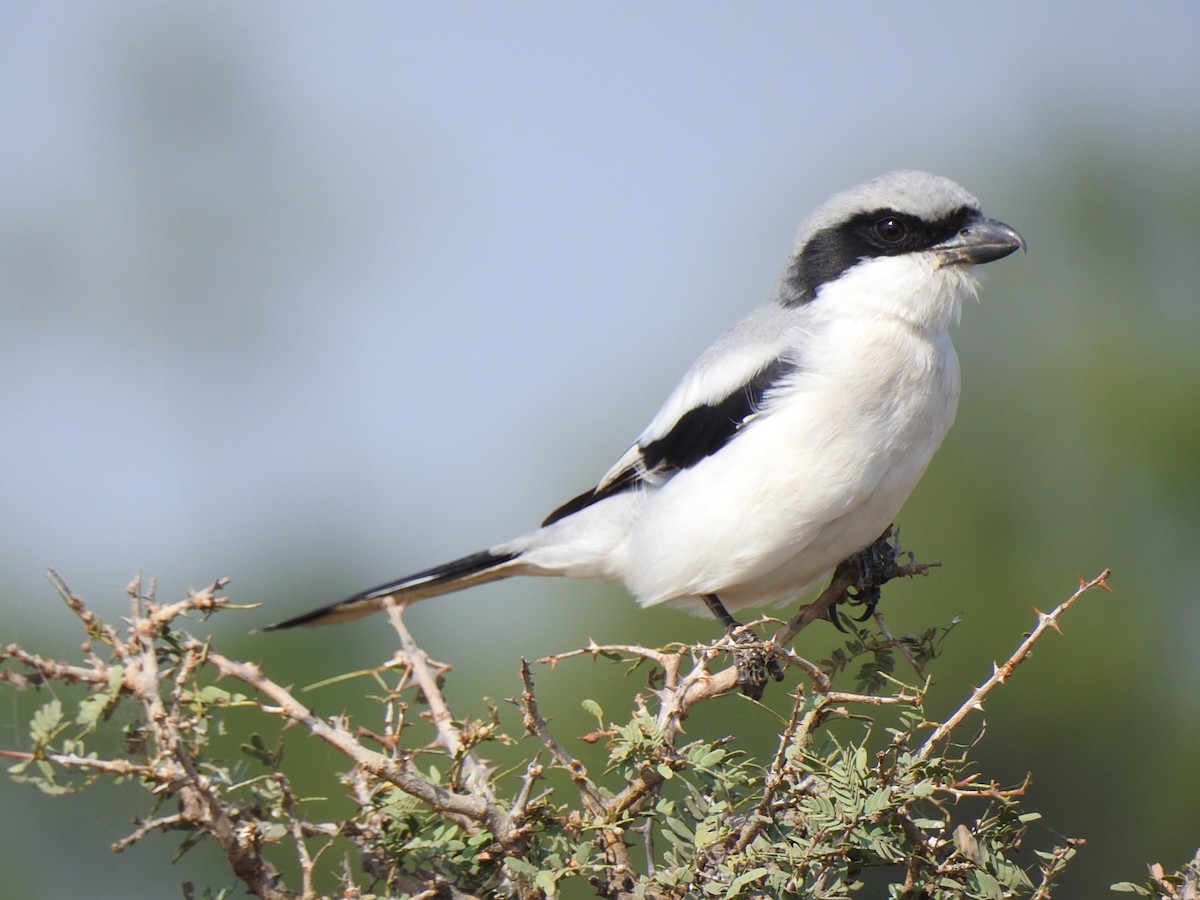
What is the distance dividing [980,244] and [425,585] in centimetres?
168

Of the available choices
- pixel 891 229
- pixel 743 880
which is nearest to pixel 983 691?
pixel 743 880

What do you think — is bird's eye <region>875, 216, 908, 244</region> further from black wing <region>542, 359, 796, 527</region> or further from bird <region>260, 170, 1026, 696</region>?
black wing <region>542, 359, 796, 527</region>

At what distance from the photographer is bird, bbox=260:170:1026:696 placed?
2.93m

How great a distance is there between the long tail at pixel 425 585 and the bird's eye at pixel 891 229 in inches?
52.0

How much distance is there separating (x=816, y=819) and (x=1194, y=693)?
12.0m

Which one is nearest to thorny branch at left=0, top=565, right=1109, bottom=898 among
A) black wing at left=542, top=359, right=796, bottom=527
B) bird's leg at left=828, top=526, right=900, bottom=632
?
bird's leg at left=828, top=526, right=900, bottom=632

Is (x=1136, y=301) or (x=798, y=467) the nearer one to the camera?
(x=798, y=467)

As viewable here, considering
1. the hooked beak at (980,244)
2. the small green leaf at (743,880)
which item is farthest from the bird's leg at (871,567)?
the small green leaf at (743,880)

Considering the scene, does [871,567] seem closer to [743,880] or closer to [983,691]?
[983,691]

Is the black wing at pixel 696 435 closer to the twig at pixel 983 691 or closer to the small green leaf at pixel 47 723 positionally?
the twig at pixel 983 691

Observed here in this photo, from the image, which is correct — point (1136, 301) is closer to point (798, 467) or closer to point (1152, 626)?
point (1152, 626)

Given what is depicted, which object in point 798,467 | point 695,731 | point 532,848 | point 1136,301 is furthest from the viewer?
point 1136,301

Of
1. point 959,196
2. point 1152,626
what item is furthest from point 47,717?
point 1152,626

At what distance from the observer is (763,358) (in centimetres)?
319
